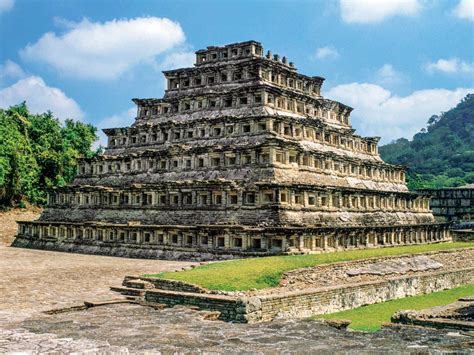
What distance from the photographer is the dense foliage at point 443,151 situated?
12488 cm

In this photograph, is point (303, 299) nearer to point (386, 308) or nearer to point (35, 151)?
point (386, 308)

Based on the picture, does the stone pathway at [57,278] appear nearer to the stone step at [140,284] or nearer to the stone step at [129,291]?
the stone step at [129,291]

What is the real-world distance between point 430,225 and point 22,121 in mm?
46189

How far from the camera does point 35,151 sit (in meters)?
61.2

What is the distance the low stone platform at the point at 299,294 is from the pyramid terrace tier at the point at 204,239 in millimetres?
3897

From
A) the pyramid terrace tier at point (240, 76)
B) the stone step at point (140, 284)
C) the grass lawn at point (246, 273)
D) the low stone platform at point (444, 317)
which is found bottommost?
the low stone platform at point (444, 317)

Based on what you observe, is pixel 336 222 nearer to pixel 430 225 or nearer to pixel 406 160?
pixel 430 225

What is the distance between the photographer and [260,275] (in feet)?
73.0

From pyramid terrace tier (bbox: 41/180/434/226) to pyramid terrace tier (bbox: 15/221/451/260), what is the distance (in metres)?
2.21

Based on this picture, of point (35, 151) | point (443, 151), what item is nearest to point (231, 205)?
point (35, 151)

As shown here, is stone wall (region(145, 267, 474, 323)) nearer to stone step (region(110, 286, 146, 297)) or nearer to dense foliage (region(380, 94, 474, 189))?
stone step (region(110, 286, 146, 297))

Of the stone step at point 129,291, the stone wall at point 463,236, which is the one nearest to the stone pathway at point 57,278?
the stone step at point 129,291

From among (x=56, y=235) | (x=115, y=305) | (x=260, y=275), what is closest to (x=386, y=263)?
(x=260, y=275)

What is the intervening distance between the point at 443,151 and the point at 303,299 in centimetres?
13565
